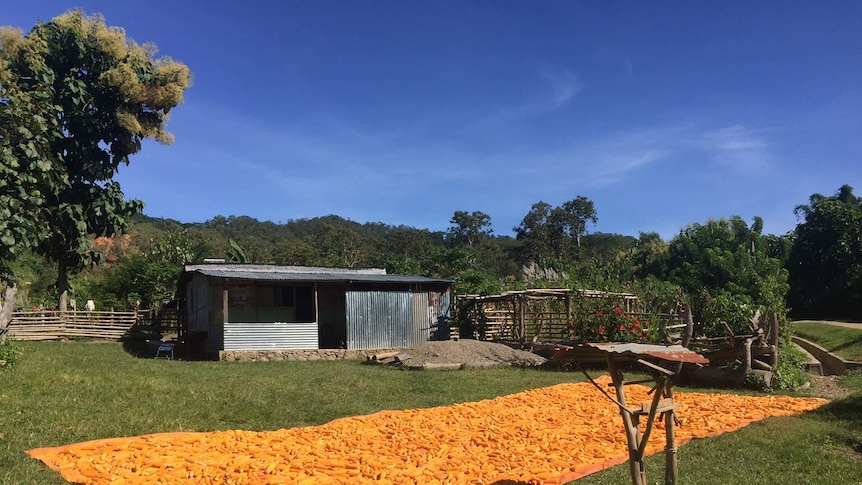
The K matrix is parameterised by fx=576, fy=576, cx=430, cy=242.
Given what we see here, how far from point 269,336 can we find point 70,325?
34.8 feet

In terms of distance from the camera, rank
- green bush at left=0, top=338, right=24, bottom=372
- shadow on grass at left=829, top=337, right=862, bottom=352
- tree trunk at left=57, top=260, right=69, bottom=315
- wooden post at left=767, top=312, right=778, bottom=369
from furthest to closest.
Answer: tree trunk at left=57, top=260, right=69, bottom=315 → shadow on grass at left=829, top=337, right=862, bottom=352 → wooden post at left=767, top=312, right=778, bottom=369 → green bush at left=0, top=338, right=24, bottom=372

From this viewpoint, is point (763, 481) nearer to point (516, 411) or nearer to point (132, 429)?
point (516, 411)

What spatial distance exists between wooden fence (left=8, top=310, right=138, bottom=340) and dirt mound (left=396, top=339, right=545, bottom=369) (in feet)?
47.1

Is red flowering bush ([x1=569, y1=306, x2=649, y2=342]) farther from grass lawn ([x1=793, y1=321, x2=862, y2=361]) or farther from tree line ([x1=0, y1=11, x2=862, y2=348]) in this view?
grass lawn ([x1=793, y1=321, x2=862, y2=361])

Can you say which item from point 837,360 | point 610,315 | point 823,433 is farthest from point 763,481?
point 837,360

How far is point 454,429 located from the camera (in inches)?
320

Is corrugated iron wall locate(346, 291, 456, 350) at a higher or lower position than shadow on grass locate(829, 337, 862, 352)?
higher

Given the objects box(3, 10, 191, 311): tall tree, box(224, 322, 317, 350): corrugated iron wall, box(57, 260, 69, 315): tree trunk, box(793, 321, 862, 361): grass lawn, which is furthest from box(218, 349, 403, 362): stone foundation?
box(793, 321, 862, 361): grass lawn

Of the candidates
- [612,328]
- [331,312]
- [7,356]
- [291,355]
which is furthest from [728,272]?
[7,356]

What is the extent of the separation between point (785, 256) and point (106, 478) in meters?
39.7

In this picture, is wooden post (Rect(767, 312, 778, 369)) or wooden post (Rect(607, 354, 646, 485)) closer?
wooden post (Rect(607, 354, 646, 485))

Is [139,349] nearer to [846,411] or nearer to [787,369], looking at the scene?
[787,369]

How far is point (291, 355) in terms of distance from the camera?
734 inches

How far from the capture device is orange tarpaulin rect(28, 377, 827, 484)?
598 centimetres
